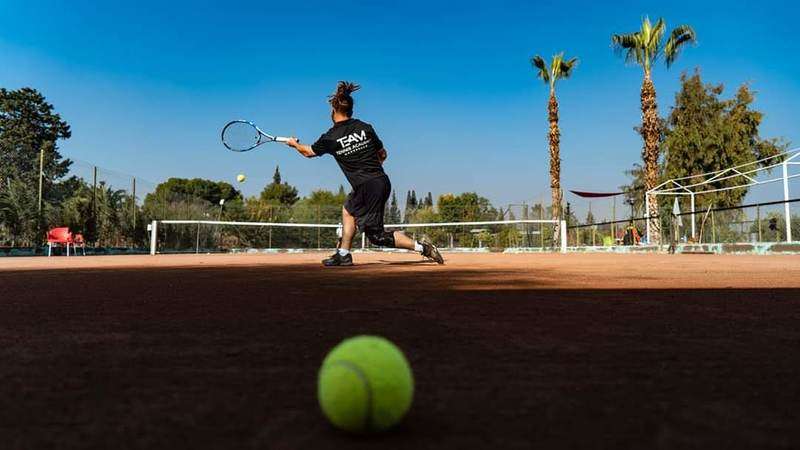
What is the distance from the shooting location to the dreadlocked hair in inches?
246

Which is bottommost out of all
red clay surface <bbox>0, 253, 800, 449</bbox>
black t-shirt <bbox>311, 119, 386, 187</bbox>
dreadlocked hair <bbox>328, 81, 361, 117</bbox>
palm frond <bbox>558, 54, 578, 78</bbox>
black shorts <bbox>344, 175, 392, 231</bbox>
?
red clay surface <bbox>0, 253, 800, 449</bbox>

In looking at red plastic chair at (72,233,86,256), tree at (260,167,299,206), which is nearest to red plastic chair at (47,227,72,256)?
red plastic chair at (72,233,86,256)

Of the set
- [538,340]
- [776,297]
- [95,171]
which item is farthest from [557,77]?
[538,340]

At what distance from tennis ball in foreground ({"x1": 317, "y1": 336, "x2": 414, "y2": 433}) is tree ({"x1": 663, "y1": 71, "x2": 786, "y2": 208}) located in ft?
96.1

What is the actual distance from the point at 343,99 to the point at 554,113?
19924 mm

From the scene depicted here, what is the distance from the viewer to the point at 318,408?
128 centimetres

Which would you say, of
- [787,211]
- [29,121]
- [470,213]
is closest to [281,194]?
[29,121]

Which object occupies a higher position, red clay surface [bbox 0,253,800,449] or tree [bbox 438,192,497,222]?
tree [bbox 438,192,497,222]

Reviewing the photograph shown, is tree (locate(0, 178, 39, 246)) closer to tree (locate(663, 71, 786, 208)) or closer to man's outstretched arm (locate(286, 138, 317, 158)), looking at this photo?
man's outstretched arm (locate(286, 138, 317, 158))

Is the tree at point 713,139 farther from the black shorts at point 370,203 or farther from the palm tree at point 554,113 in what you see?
the black shorts at point 370,203

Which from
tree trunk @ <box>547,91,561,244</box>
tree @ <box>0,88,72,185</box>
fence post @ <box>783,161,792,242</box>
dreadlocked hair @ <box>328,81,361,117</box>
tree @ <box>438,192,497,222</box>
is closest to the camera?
dreadlocked hair @ <box>328,81,361,117</box>

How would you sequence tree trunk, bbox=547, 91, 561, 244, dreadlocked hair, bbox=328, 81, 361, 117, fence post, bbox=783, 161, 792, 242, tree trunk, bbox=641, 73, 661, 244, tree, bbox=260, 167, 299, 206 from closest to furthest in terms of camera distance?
1. dreadlocked hair, bbox=328, 81, 361, 117
2. fence post, bbox=783, 161, 792, 242
3. tree trunk, bbox=641, 73, 661, 244
4. tree trunk, bbox=547, 91, 561, 244
5. tree, bbox=260, 167, 299, 206

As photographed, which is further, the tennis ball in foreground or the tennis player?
the tennis player

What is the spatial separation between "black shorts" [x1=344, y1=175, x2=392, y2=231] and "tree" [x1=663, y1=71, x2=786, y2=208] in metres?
25.0
